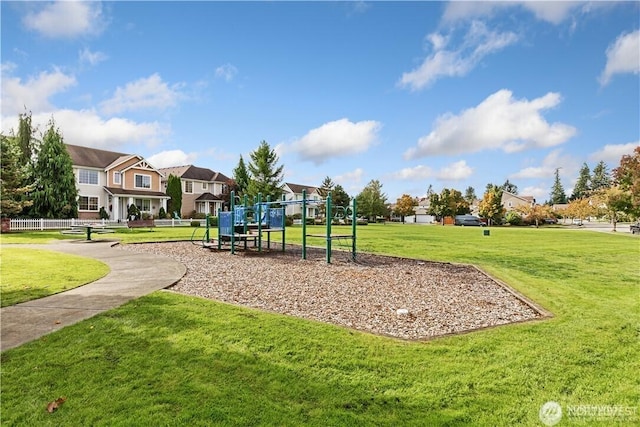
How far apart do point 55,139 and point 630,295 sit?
40.1m

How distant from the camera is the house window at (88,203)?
125ft

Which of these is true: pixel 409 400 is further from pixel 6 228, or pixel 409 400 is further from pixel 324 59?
pixel 6 228

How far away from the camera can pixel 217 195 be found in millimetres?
54750

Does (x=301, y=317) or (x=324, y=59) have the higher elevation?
(x=324, y=59)

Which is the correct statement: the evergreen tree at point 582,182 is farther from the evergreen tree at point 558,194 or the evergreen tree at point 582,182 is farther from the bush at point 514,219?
the bush at point 514,219

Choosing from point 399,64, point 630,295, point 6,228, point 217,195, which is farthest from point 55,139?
point 630,295

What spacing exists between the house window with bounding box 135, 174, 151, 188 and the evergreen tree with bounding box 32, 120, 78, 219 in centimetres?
1048

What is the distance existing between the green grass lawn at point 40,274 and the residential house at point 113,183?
2944cm

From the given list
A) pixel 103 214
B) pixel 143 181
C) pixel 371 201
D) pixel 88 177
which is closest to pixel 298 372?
pixel 103 214

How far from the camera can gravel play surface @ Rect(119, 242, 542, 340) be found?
19.2 feet

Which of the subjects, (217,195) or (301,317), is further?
(217,195)

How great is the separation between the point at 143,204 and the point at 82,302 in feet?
135

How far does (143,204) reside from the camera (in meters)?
43.5

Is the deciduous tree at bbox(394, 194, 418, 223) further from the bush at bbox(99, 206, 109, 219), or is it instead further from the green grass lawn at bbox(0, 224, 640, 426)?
the green grass lawn at bbox(0, 224, 640, 426)
